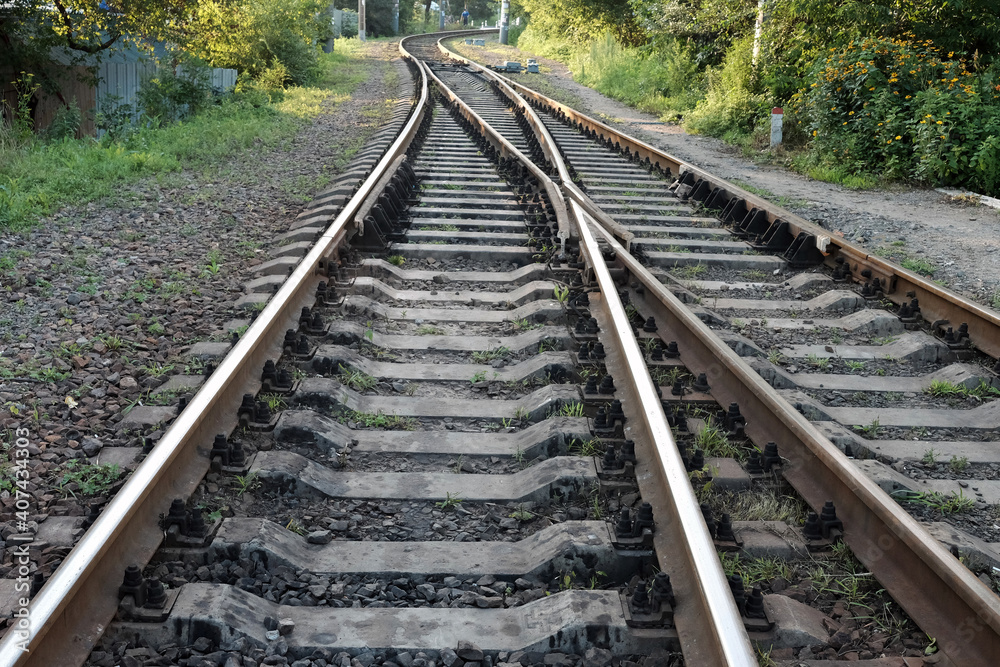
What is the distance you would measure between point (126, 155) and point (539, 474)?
328 inches

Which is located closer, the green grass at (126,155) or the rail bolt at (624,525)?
the rail bolt at (624,525)

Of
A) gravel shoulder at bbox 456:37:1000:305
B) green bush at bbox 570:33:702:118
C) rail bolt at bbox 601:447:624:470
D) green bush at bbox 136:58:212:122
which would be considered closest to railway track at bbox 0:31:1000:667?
rail bolt at bbox 601:447:624:470

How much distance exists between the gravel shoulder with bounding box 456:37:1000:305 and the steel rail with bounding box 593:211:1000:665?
3.01 metres

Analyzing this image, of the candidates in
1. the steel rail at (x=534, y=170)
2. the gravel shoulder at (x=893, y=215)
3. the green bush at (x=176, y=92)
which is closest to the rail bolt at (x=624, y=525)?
the steel rail at (x=534, y=170)

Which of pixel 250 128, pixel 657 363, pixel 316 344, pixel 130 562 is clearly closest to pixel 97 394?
pixel 316 344

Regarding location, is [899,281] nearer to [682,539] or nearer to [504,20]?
[682,539]

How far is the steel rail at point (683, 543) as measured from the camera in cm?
→ 210

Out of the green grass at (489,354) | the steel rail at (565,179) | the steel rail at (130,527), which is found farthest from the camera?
the steel rail at (565,179)

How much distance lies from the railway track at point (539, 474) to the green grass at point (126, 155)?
2854 mm

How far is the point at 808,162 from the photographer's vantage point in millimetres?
11961

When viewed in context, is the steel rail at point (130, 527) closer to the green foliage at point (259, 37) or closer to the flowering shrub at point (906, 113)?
the flowering shrub at point (906, 113)

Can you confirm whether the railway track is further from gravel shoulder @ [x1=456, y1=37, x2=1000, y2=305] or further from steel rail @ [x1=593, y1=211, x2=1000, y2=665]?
gravel shoulder @ [x1=456, y1=37, x2=1000, y2=305]

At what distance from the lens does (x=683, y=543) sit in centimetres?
252

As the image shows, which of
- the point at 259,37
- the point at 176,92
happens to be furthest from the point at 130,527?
the point at 259,37
